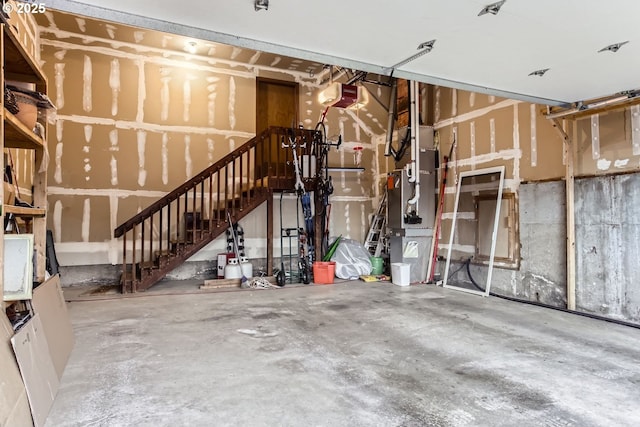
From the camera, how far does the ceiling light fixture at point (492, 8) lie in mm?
2227

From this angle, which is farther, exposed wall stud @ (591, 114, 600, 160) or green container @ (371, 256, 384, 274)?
green container @ (371, 256, 384, 274)

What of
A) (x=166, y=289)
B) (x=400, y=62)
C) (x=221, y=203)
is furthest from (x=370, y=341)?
(x=221, y=203)

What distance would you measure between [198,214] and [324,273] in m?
2.61

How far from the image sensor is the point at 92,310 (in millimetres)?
4598

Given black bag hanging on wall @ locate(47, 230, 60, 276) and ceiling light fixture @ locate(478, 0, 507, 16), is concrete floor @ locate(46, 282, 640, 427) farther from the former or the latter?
ceiling light fixture @ locate(478, 0, 507, 16)

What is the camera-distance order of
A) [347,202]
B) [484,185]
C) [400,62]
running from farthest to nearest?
[347,202]
[484,185]
[400,62]

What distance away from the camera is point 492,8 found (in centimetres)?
228

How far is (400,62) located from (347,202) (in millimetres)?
5201

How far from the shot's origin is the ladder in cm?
795

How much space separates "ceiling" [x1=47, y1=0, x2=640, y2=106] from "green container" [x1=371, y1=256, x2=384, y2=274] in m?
4.41

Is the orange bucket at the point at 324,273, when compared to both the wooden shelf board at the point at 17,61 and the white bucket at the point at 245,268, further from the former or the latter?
the wooden shelf board at the point at 17,61

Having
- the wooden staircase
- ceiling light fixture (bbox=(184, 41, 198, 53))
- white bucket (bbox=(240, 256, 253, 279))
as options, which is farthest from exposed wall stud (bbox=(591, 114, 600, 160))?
ceiling light fixture (bbox=(184, 41, 198, 53))

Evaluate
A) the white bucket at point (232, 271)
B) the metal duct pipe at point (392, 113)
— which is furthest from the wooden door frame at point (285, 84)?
the white bucket at point (232, 271)

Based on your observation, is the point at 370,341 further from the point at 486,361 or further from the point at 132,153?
the point at 132,153
